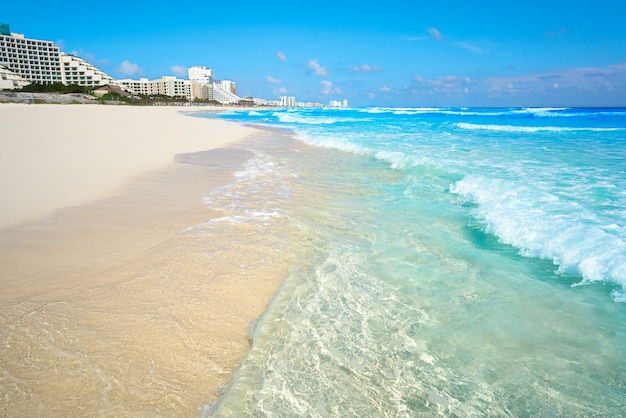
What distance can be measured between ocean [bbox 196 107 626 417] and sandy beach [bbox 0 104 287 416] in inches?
10.8

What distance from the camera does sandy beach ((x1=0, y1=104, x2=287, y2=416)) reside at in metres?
2.15

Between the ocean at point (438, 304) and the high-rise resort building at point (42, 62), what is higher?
the high-rise resort building at point (42, 62)

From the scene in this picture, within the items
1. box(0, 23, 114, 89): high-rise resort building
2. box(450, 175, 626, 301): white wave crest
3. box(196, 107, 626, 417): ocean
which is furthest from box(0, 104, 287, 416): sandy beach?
box(0, 23, 114, 89): high-rise resort building

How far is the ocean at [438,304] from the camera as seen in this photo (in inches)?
88.3

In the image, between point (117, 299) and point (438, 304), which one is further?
point (438, 304)

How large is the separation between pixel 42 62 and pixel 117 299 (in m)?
127

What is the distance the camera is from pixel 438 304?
333 cm

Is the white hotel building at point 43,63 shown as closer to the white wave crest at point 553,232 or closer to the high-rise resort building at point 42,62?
the high-rise resort building at point 42,62

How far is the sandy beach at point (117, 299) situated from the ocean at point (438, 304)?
0.27 meters

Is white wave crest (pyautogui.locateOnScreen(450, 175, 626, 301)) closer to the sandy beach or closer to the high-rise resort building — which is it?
the sandy beach

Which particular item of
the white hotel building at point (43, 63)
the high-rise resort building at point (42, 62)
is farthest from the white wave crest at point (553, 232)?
the high-rise resort building at point (42, 62)

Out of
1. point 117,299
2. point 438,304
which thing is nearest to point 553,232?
point 438,304

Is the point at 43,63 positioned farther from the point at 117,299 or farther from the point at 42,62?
the point at 117,299

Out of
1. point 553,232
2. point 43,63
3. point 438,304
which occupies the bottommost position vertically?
point 438,304
